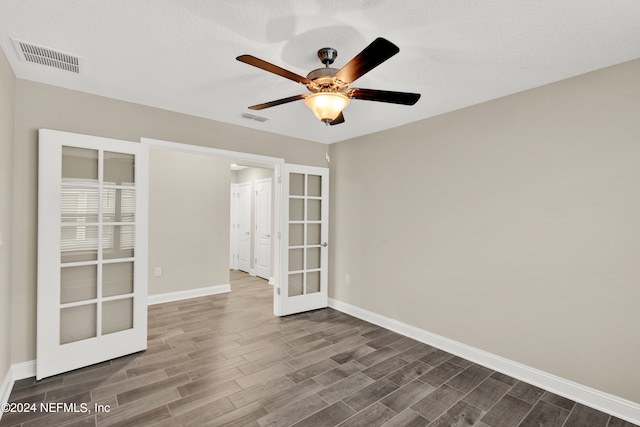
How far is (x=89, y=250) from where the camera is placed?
2.89m

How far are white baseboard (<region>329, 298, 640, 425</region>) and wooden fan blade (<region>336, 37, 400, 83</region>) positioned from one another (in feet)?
9.42

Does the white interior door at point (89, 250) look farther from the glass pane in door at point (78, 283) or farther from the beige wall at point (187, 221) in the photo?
the beige wall at point (187, 221)

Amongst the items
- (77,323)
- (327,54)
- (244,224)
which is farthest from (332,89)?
(244,224)

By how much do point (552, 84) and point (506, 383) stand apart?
2.61 m

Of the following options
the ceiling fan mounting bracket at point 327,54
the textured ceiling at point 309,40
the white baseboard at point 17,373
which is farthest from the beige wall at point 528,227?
the white baseboard at point 17,373

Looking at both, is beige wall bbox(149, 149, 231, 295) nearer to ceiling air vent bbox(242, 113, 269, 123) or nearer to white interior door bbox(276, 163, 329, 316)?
white interior door bbox(276, 163, 329, 316)

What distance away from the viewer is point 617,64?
2311mm

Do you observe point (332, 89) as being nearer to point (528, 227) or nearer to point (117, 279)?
point (528, 227)

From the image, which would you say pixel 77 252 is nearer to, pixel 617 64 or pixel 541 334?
pixel 541 334

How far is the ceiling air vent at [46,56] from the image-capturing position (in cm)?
214

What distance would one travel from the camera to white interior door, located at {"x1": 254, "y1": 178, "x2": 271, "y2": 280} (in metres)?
6.64

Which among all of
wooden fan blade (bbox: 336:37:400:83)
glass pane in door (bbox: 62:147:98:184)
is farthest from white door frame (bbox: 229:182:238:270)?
wooden fan blade (bbox: 336:37:400:83)

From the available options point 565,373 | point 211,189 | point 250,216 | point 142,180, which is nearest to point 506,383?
point 565,373

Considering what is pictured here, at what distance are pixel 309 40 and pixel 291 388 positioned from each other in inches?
105
